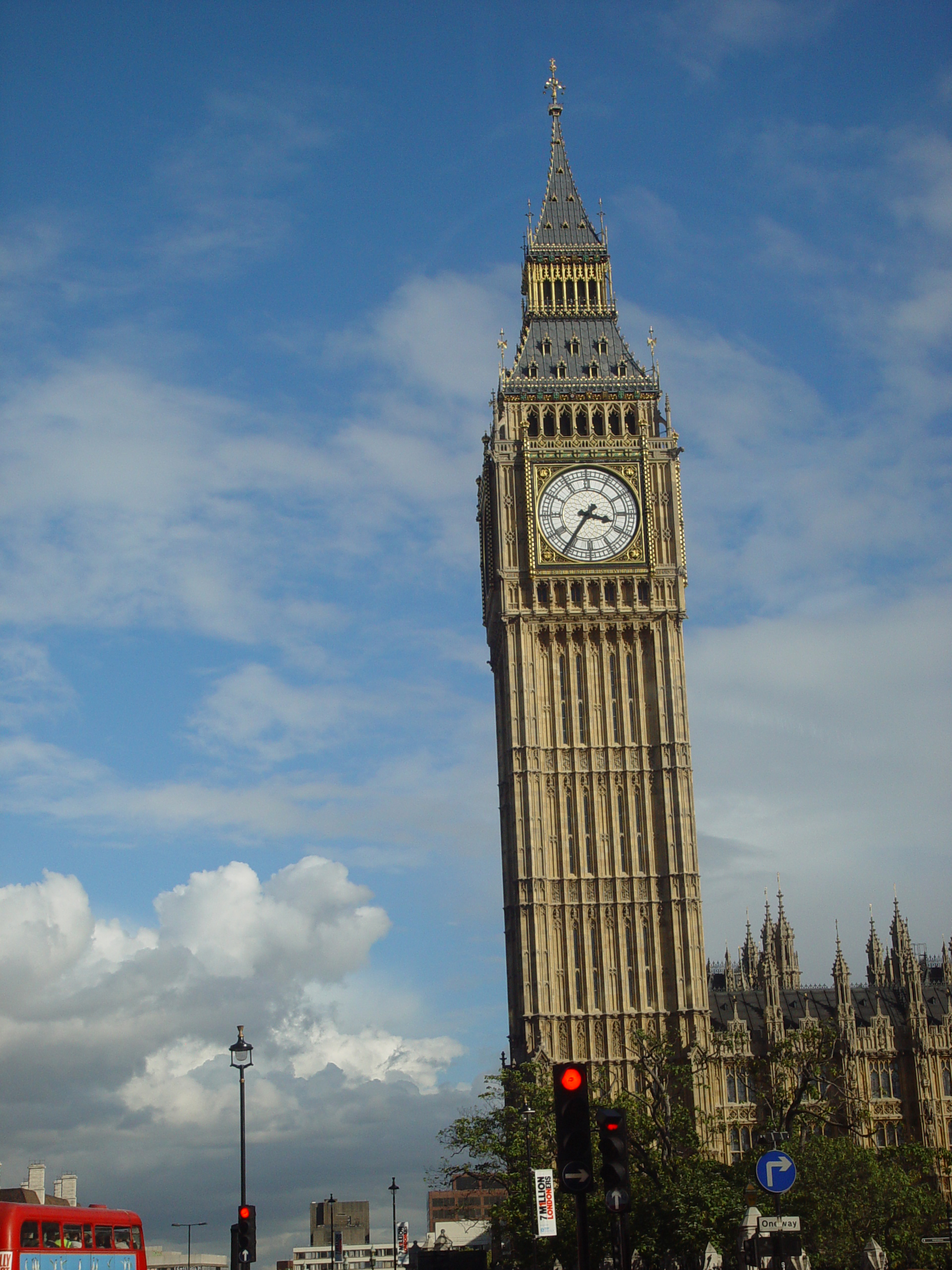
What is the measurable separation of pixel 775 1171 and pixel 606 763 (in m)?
56.7

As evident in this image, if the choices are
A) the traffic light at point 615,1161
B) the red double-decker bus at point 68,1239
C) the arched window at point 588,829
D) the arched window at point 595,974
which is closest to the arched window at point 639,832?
the arched window at point 588,829

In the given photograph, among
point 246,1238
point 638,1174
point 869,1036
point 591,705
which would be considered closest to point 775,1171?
point 246,1238

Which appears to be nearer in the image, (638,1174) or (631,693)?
(638,1174)

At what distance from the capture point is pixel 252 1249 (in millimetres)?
39375

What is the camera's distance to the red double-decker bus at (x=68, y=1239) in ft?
124

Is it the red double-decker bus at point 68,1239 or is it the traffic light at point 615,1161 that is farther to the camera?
the red double-decker bus at point 68,1239

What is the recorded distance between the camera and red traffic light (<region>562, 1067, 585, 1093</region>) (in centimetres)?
1936

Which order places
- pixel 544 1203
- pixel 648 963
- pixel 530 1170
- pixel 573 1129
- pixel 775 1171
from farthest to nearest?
pixel 648 963 < pixel 530 1170 < pixel 544 1203 < pixel 775 1171 < pixel 573 1129

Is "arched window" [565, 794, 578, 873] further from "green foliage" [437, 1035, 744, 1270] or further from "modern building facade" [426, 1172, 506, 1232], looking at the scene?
"modern building facade" [426, 1172, 506, 1232]

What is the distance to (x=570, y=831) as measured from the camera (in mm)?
81938

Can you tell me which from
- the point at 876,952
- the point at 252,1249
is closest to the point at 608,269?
the point at 876,952

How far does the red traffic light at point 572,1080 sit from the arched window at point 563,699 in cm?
6395

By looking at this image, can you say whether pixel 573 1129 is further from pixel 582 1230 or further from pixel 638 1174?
pixel 638 1174

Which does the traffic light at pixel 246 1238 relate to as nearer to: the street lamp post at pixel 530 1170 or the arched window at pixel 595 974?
the street lamp post at pixel 530 1170
